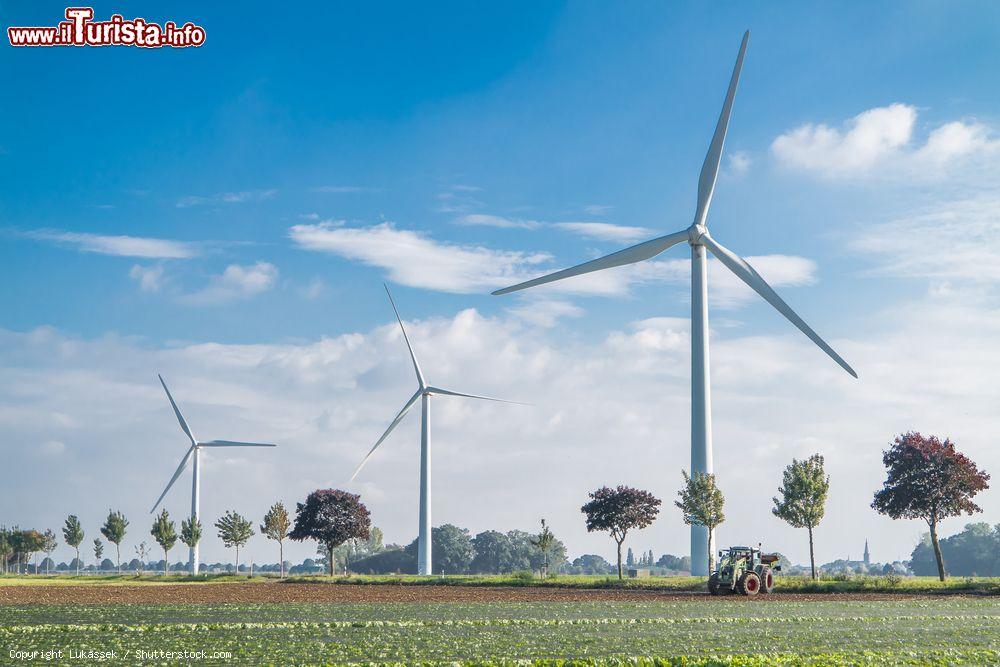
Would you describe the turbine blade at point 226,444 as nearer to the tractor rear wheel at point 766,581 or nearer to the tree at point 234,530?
the tree at point 234,530

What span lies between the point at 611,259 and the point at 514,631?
5843cm

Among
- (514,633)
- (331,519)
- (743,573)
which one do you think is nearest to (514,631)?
(514,633)

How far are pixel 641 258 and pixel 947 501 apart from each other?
34.7m

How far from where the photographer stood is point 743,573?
6212 cm

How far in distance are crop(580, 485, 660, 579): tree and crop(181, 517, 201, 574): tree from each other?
201 feet

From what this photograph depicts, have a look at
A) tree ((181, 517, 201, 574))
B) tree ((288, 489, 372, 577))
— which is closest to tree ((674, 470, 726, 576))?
tree ((288, 489, 372, 577))

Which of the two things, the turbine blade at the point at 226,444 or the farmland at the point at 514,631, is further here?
the turbine blade at the point at 226,444

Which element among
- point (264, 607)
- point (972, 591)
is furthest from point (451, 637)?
point (972, 591)

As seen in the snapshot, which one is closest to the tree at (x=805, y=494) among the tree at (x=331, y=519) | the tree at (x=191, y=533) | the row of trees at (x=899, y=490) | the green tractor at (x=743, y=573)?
the row of trees at (x=899, y=490)

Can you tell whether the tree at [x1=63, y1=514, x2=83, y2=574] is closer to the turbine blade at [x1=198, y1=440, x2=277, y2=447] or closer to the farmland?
the turbine blade at [x1=198, y1=440, x2=277, y2=447]

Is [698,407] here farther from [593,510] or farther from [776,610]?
[776,610]

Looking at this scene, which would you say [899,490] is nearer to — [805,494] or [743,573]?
[805,494]

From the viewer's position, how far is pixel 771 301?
77875 millimetres

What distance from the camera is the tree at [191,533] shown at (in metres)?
135
